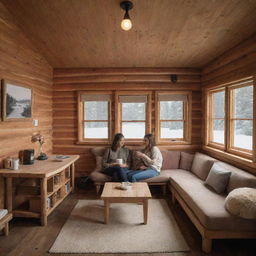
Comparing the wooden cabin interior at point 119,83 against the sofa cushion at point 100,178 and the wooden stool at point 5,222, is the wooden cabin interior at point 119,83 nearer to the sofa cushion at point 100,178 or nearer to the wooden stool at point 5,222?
the wooden stool at point 5,222

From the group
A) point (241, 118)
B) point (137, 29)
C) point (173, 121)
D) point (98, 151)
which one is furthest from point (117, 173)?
point (137, 29)

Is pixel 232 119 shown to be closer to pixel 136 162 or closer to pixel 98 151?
pixel 136 162

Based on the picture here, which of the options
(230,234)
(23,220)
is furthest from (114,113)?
(230,234)

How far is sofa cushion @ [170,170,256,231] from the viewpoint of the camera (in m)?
2.41

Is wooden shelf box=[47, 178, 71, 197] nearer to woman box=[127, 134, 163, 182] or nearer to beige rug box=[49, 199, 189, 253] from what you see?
beige rug box=[49, 199, 189, 253]

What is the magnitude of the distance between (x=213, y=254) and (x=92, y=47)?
156 inches

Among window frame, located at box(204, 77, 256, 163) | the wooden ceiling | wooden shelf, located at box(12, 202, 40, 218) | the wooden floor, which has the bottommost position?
the wooden floor

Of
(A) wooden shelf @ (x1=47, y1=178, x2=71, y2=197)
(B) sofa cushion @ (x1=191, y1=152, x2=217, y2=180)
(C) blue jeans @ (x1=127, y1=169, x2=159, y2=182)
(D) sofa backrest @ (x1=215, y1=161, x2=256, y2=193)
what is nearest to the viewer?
(D) sofa backrest @ (x1=215, y1=161, x2=256, y2=193)

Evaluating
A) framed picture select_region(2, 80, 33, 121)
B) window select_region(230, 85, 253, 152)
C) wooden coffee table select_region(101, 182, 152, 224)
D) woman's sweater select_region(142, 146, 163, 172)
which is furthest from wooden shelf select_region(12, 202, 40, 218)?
window select_region(230, 85, 253, 152)

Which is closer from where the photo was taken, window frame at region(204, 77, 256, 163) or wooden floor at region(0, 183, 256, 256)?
wooden floor at region(0, 183, 256, 256)

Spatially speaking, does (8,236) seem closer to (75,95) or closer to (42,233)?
(42,233)

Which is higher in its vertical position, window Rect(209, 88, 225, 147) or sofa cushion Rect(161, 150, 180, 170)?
window Rect(209, 88, 225, 147)

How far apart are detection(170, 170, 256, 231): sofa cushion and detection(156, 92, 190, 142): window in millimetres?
1616

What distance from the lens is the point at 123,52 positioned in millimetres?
4281
